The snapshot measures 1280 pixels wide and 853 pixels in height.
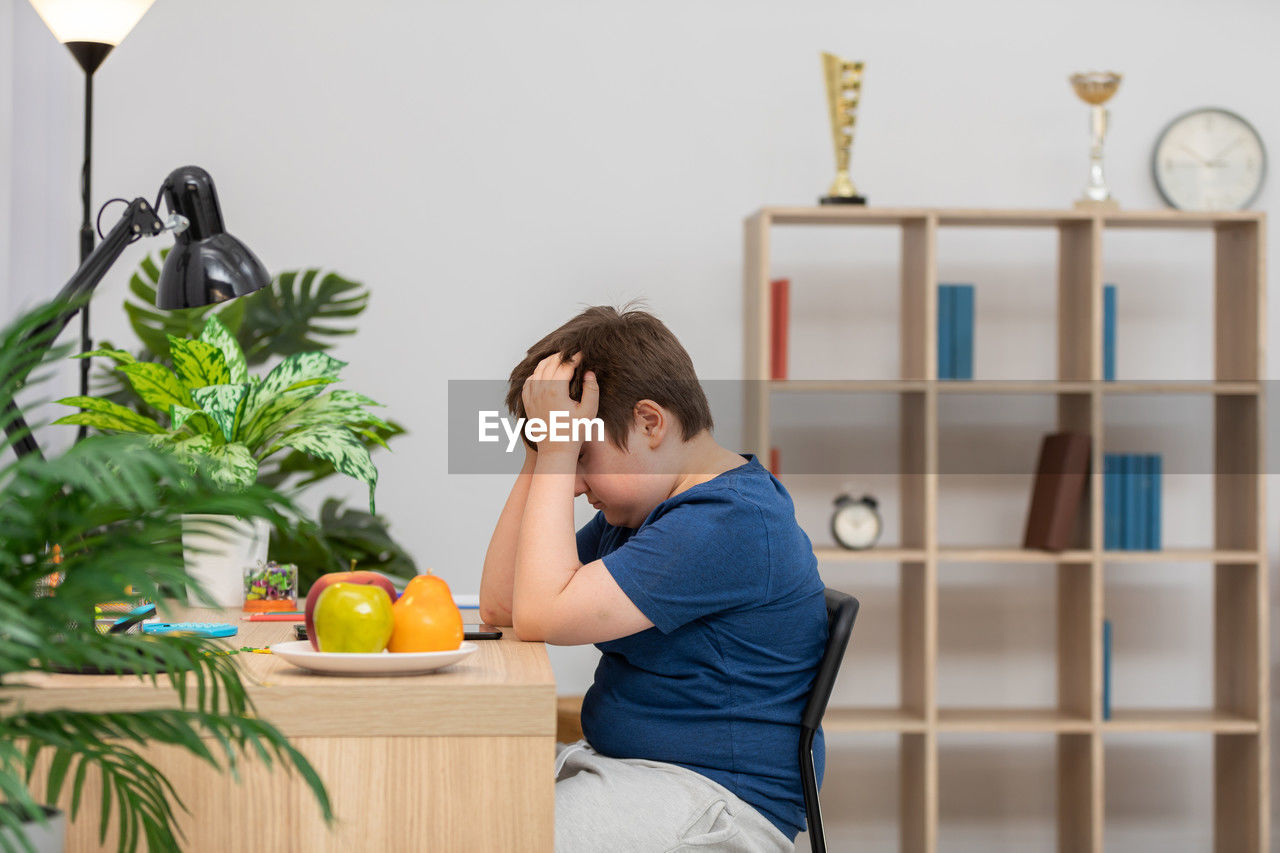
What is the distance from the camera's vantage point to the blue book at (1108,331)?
3.00m

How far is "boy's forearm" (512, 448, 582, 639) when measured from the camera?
1.35 meters

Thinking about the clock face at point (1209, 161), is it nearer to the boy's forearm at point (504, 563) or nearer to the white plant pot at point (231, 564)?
the boy's forearm at point (504, 563)

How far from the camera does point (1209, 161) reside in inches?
128

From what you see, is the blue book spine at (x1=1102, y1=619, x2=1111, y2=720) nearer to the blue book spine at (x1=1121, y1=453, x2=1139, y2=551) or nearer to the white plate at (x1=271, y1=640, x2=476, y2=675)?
the blue book spine at (x1=1121, y1=453, x2=1139, y2=551)

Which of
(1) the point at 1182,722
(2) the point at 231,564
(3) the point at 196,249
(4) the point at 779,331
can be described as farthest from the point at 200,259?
(1) the point at 1182,722

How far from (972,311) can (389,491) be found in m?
1.52

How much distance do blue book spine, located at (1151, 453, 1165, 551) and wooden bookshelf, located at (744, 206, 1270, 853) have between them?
0.13ft

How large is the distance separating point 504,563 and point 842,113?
1748 millimetres

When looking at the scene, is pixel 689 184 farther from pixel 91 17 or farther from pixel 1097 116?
pixel 91 17

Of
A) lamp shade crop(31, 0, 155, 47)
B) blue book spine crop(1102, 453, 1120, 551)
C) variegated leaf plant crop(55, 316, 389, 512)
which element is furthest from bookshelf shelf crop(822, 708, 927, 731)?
lamp shade crop(31, 0, 155, 47)

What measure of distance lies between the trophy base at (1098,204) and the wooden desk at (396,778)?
233 cm

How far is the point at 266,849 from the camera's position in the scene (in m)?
1.08

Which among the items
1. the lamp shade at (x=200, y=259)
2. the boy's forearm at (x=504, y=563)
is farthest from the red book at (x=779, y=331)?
the lamp shade at (x=200, y=259)

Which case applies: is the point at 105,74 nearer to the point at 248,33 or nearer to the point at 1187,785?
the point at 248,33
